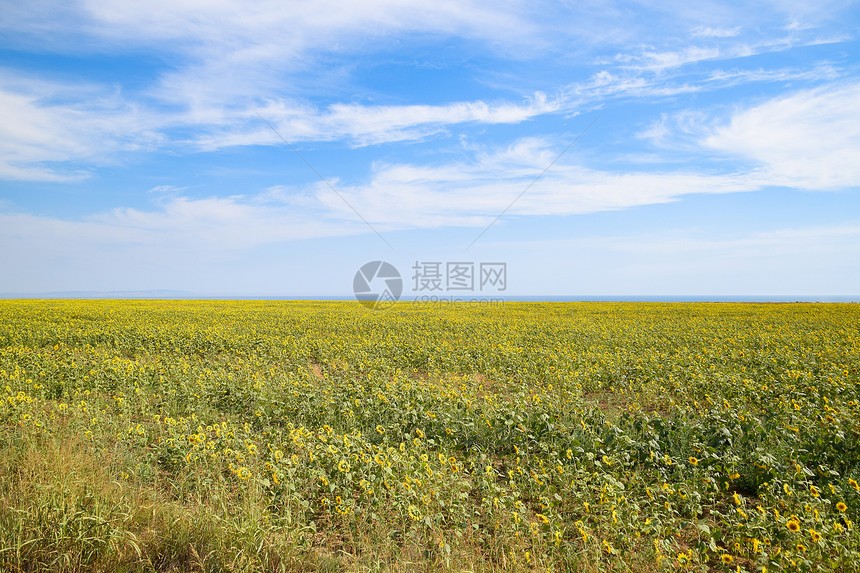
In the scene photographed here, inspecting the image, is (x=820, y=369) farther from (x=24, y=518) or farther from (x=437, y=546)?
(x=24, y=518)

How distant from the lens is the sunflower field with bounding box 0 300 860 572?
404 cm

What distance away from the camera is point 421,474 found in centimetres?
517

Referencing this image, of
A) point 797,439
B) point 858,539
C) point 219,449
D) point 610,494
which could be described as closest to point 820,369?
point 797,439

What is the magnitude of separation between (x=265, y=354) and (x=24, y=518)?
34.2 ft

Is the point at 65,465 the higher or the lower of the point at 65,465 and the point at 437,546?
the higher

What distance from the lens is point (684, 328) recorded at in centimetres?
2200

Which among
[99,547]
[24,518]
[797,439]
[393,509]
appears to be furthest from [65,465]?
[797,439]

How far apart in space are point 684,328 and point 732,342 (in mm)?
5461

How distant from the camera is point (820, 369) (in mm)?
11336

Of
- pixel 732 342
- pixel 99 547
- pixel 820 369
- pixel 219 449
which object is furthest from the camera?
pixel 732 342

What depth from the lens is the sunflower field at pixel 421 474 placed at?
404 centimetres

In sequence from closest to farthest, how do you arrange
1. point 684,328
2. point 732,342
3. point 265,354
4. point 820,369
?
point 820,369 < point 265,354 < point 732,342 < point 684,328

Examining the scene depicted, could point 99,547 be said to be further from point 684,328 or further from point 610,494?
point 684,328

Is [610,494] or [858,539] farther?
[610,494]
